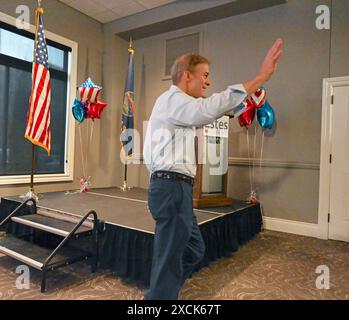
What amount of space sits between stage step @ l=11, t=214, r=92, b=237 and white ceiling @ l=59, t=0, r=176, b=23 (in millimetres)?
3158

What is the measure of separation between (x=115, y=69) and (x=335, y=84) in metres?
3.27

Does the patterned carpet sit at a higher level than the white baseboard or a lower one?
lower

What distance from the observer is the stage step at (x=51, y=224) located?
2164 millimetres

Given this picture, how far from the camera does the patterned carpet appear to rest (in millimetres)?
1877

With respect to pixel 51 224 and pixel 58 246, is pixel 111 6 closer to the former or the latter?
pixel 51 224

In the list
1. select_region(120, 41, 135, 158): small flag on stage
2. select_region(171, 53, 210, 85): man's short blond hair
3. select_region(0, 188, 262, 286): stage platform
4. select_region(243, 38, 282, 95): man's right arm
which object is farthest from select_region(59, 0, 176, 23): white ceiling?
select_region(243, 38, 282, 95): man's right arm

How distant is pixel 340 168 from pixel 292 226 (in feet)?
2.88

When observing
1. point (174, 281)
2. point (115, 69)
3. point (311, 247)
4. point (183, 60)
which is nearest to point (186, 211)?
Answer: point (174, 281)

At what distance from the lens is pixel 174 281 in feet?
4.41

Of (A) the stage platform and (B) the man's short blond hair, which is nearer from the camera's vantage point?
(B) the man's short blond hair

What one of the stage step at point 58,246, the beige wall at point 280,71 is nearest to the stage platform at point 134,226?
the stage step at point 58,246

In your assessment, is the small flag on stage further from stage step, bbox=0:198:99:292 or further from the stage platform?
stage step, bbox=0:198:99:292

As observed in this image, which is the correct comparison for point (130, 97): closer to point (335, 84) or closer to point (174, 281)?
point (335, 84)

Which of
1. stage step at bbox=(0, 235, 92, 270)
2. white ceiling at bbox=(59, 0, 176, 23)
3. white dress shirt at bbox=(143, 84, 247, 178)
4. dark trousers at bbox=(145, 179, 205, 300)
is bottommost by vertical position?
stage step at bbox=(0, 235, 92, 270)
